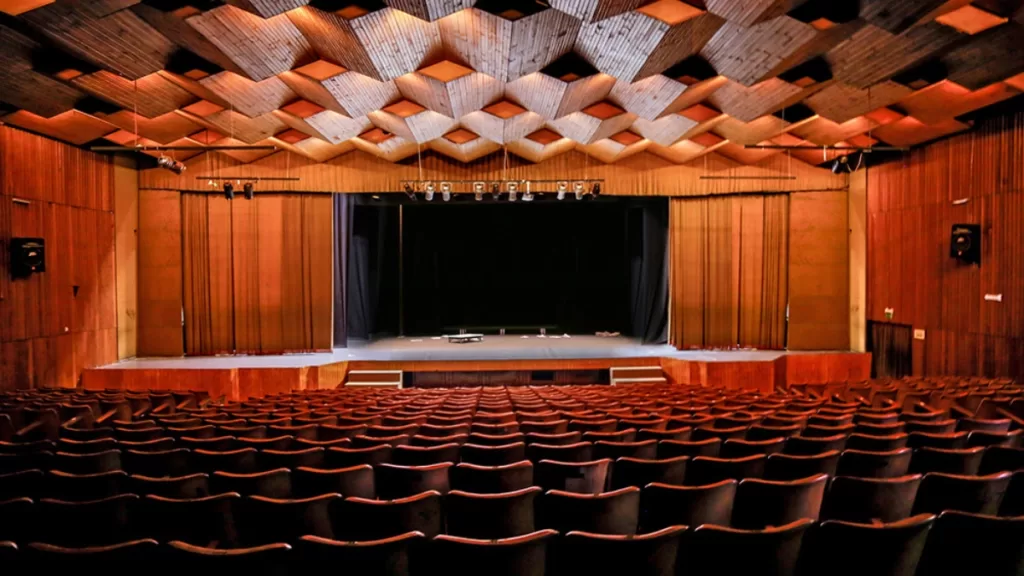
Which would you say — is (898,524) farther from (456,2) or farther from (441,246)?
(441,246)

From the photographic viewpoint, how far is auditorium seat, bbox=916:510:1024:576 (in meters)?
2.19

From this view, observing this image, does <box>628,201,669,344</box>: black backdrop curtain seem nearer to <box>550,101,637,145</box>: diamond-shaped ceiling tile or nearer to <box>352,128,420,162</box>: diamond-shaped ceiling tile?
<box>550,101,637,145</box>: diamond-shaped ceiling tile

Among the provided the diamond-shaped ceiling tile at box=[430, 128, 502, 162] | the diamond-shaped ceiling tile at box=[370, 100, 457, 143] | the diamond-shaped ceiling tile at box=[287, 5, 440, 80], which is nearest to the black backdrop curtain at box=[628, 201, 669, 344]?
the diamond-shaped ceiling tile at box=[430, 128, 502, 162]

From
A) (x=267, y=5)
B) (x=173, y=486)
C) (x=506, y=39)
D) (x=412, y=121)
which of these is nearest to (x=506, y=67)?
(x=506, y=39)

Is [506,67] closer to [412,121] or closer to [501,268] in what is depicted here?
[412,121]

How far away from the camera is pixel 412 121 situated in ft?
35.4

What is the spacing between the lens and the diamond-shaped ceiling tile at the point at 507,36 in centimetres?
683

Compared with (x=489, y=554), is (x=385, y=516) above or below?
below

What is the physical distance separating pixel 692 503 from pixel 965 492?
141 centimetres

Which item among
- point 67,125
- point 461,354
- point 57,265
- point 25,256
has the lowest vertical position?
point 461,354

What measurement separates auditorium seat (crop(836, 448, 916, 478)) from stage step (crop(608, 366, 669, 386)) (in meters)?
9.37

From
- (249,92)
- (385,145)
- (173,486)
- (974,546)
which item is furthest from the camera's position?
(385,145)

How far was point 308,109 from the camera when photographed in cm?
1023

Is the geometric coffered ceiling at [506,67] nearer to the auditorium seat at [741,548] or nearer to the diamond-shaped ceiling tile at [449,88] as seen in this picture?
the diamond-shaped ceiling tile at [449,88]
